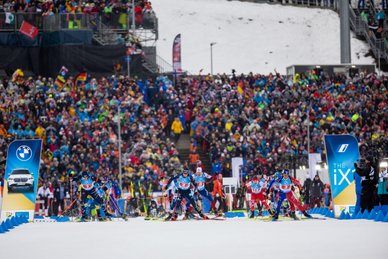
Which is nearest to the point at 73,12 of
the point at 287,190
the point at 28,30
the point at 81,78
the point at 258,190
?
the point at 28,30

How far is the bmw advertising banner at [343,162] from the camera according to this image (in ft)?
115

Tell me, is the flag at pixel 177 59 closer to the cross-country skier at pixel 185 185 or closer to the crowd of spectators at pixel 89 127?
the crowd of spectators at pixel 89 127

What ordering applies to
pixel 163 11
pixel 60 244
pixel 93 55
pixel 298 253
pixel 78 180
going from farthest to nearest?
pixel 163 11, pixel 93 55, pixel 78 180, pixel 60 244, pixel 298 253

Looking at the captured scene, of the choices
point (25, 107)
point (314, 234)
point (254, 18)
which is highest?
point (254, 18)

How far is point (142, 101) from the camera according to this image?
52.0 meters

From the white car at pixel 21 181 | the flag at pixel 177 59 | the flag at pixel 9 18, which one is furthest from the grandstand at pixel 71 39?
the white car at pixel 21 181

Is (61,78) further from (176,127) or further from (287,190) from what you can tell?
(287,190)

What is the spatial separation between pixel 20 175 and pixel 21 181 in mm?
255

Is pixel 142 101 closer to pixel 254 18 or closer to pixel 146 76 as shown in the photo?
pixel 146 76

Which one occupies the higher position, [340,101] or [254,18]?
[254,18]

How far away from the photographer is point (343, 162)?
115ft

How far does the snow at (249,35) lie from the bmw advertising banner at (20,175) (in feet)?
122

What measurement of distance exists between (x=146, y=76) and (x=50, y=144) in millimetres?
11429

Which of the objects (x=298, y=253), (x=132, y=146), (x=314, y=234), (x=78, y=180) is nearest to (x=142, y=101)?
(x=132, y=146)
